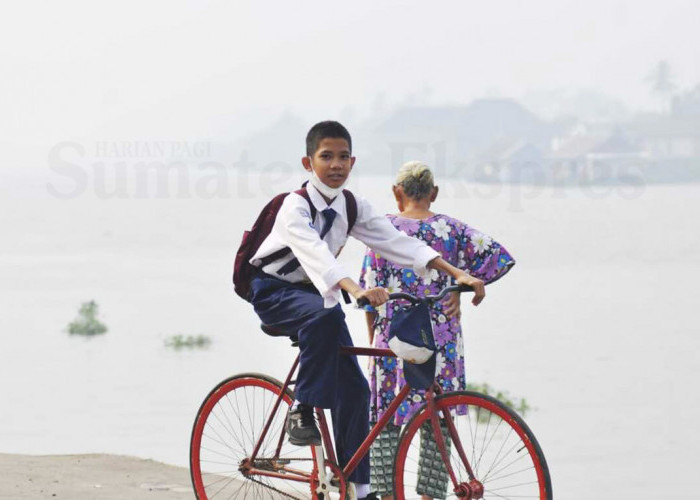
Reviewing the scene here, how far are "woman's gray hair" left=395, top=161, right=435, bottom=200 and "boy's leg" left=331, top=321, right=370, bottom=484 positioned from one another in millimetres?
957

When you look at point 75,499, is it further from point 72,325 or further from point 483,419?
point 72,325

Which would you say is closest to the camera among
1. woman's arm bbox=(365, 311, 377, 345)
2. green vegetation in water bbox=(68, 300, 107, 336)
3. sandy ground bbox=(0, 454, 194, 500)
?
woman's arm bbox=(365, 311, 377, 345)

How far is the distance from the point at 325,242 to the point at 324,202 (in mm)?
209

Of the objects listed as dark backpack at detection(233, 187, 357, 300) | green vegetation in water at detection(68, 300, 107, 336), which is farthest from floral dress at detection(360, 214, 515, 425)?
green vegetation in water at detection(68, 300, 107, 336)

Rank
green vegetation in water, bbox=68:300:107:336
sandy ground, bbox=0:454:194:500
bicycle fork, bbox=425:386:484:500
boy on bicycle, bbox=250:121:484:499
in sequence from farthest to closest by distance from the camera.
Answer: green vegetation in water, bbox=68:300:107:336, sandy ground, bbox=0:454:194:500, boy on bicycle, bbox=250:121:484:499, bicycle fork, bbox=425:386:484:500

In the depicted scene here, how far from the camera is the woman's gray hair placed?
5355 millimetres

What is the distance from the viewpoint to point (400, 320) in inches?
174

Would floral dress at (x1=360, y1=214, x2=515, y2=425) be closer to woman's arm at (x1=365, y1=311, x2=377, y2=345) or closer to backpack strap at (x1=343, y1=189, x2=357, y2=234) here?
woman's arm at (x1=365, y1=311, x2=377, y2=345)

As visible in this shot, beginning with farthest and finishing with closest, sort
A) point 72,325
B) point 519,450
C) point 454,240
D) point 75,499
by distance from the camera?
point 72,325
point 75,499
point 454,240
point 519,450

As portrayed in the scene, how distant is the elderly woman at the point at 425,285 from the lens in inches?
212

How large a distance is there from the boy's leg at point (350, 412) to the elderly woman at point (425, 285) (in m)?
0.64

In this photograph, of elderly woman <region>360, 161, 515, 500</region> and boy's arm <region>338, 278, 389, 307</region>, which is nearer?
boy's arm <region>338, 278, 389, 307</region>

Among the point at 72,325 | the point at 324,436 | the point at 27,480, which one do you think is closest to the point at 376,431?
the point at 324,436

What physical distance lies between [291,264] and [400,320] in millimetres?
548
